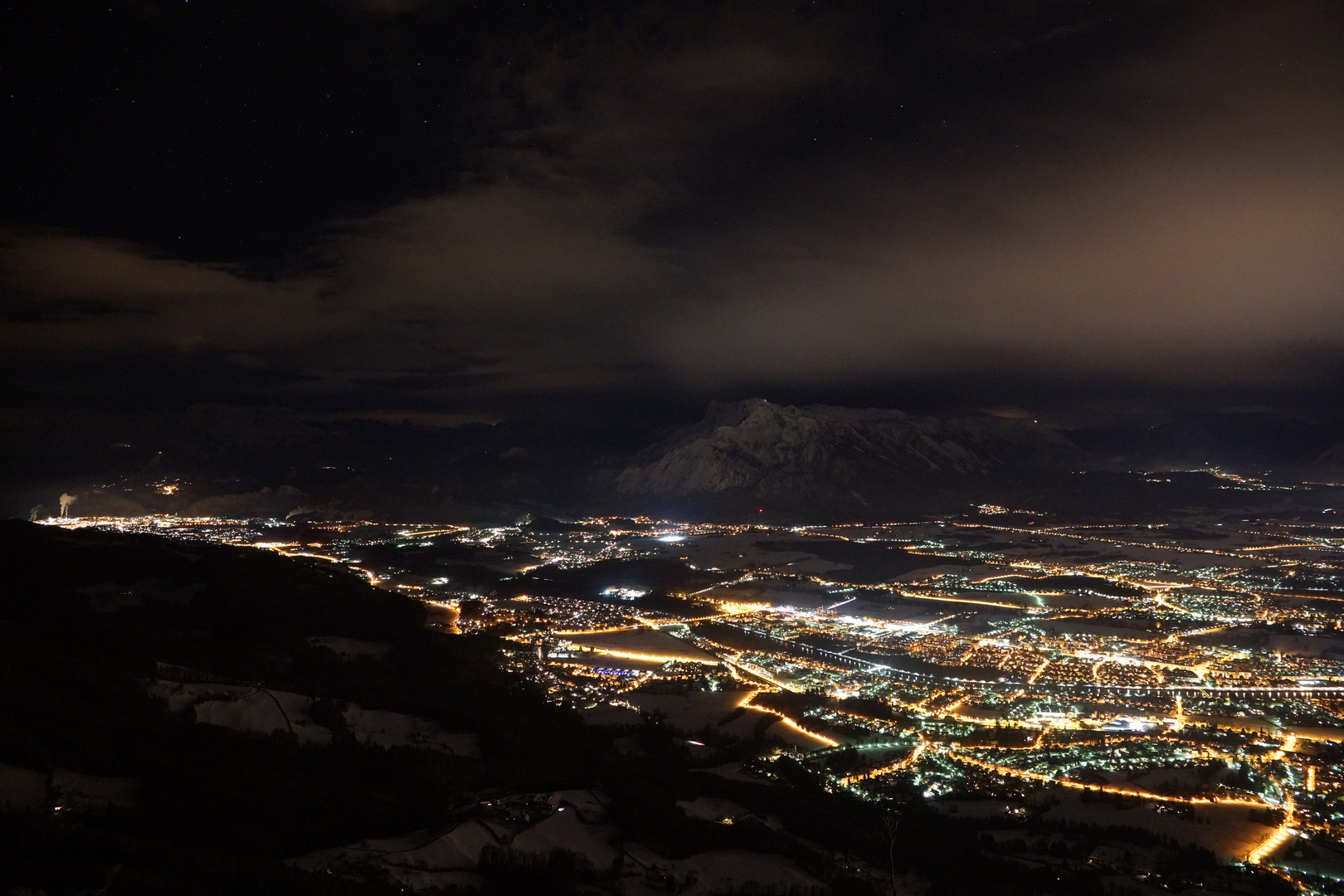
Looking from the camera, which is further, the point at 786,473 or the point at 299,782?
the point at 786,473

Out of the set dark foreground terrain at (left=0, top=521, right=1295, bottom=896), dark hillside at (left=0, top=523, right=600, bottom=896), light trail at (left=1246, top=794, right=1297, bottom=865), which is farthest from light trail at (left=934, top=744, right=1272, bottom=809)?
dark hillside at (left=0, top=523, right=600, bottom=896)

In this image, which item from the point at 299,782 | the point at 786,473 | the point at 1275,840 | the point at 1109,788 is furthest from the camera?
the point at 786,473

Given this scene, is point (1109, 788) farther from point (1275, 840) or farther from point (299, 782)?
point (299, 782)

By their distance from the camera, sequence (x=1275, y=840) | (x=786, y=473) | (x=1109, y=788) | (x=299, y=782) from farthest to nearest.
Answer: (x=786, y=473) → (x=1109, y=788) → (x=1275, y=840) → (x=299, y=782)

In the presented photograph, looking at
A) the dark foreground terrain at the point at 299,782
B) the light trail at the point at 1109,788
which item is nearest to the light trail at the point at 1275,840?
the light trail at the point at 1109,788

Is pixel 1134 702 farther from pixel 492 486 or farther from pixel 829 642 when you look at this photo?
pixel 492 486

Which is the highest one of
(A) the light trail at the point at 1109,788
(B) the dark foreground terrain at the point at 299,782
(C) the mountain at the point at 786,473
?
(C) the mountain at the point at 786,473

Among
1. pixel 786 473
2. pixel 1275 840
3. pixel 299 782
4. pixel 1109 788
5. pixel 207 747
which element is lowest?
pixel 1109 788

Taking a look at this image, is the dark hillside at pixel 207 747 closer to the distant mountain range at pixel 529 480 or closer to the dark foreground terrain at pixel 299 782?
the dark foreground terrain at pixel 299 782

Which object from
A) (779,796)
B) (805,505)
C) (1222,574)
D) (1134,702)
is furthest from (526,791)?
(805,505)

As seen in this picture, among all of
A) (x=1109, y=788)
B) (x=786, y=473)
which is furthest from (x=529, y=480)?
(x=1109, y=788)

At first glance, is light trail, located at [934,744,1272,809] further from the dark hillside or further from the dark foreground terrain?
the dark hillside
